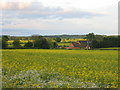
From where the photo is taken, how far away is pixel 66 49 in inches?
497

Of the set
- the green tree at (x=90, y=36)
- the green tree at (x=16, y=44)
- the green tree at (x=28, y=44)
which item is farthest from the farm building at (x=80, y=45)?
the green tree at (x=16, y=44)

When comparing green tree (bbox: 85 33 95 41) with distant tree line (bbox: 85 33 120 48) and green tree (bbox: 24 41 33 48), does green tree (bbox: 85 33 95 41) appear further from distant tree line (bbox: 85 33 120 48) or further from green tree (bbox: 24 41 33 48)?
green tree (bbox: 24 41 33 48)

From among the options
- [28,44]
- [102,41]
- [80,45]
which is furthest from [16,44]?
[102,41]

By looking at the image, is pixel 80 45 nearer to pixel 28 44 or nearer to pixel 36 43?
pixel 36 43

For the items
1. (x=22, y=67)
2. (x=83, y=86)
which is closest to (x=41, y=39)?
(x=22, y=67)

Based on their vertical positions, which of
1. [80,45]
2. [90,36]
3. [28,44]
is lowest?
[80,45]

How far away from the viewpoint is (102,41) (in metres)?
13.2

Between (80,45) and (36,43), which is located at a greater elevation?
(36,43)

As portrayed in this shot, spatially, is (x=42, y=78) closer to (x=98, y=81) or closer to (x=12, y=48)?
(x=98, y=81)

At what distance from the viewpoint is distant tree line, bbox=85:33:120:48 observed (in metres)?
12.8

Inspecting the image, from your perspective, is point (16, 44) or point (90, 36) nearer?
point (16, 44)

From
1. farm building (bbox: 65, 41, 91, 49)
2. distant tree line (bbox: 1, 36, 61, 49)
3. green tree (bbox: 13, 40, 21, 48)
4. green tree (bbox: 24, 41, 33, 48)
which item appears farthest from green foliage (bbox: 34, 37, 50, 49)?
farm building (bbox: 65, 41, 91, 49)

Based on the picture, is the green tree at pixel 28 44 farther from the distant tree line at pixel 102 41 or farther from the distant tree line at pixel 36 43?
the distant tree line at pixel 102 41

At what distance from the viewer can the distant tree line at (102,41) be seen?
42.1 ft
